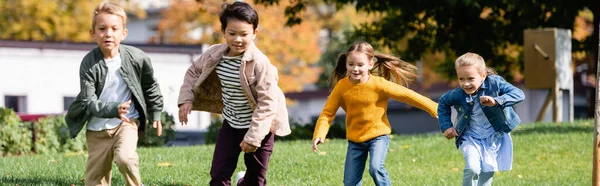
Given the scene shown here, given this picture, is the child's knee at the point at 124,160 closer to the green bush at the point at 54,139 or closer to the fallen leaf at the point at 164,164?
the fallen leaf at the point at 164,164

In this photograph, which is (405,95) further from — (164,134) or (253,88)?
(164,134)

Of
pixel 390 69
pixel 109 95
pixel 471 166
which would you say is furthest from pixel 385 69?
pixel 109 95

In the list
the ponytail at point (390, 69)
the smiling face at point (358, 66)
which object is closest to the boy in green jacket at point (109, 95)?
the smiling face at point (358, 66)

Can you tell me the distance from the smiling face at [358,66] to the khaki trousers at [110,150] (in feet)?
5.37

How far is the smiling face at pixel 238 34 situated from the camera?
666cm

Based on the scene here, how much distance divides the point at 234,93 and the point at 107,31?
96 centimetres

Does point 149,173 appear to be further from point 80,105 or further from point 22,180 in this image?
point 80,105

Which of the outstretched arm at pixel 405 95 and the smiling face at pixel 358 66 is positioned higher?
the smiling face at pixel 358 66

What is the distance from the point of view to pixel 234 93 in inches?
270

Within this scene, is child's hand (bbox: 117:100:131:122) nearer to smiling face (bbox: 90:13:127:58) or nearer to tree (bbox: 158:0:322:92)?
smiling face (bbox: 90:13:127:58)

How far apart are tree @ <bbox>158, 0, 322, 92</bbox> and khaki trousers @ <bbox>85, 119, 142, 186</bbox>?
34.4 m

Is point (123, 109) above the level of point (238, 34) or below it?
below

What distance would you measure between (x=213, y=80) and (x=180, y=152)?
487cm

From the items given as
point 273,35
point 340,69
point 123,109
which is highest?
point 273,35
